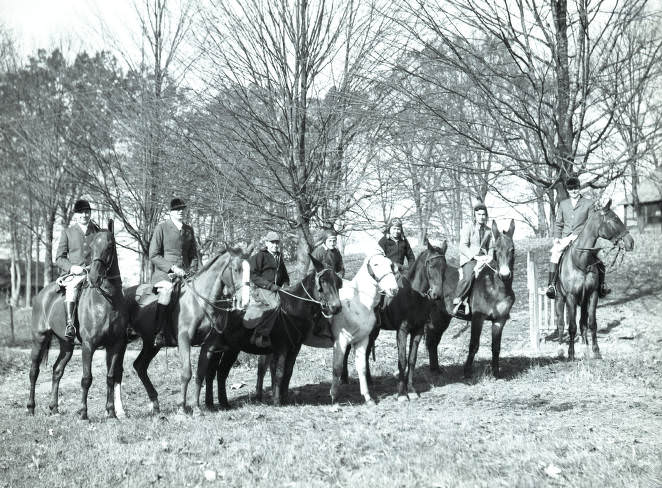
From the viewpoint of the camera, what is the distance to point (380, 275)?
1013 centimetres

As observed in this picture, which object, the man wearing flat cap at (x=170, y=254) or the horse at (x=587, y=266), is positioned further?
the horse at (x=587, y=266)

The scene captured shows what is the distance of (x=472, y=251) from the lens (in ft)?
39.4

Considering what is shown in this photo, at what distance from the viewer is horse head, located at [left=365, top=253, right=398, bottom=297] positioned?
9.93 meters

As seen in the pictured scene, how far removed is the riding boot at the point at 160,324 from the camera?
32.9 feet

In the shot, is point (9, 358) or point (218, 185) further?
point (9, 358)

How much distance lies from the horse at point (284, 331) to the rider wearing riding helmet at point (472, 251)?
2.56 metres

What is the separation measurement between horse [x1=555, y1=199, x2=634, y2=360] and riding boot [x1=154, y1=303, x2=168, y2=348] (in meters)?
7.13

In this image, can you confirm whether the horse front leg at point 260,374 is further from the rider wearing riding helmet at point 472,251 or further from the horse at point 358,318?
the rider wearing riding helmet at point 472,251

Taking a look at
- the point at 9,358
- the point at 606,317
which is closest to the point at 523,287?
the point at 606,317

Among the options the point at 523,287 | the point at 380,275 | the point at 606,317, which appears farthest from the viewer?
the point at 523,287

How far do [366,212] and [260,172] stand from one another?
2240 millimetres

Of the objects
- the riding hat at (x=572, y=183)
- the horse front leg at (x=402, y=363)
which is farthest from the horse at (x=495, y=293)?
the riding hat at (x=572, y=183)

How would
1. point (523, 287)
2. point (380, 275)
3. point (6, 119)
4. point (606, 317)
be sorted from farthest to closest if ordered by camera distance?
point (6, 119) → point (523, 287) → point (606, 317) → point (380, 275)

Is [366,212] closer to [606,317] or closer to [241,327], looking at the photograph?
[241,327]
